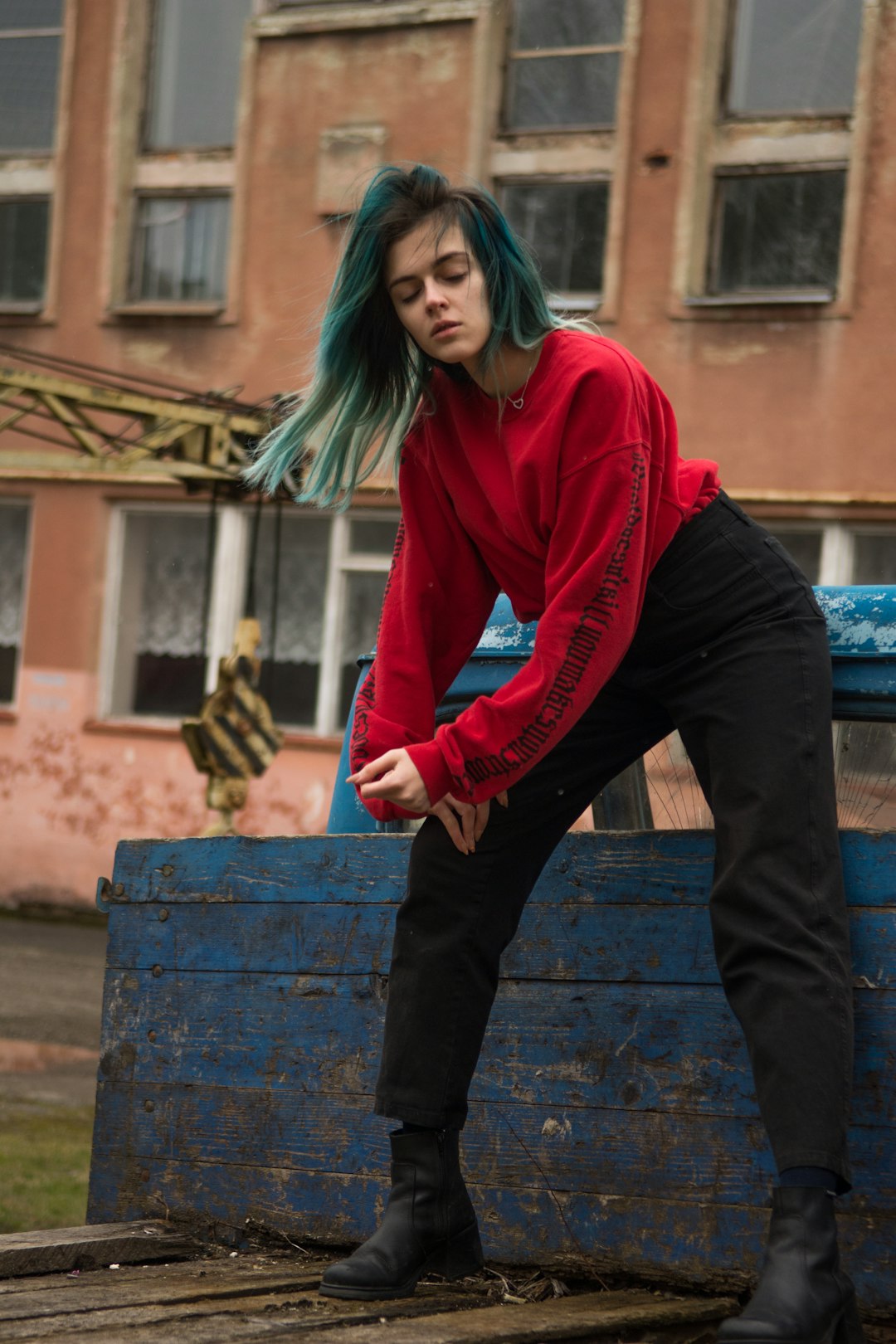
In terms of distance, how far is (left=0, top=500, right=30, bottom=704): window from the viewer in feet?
46.4

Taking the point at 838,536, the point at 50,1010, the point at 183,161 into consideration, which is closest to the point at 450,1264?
the point at 50,1010

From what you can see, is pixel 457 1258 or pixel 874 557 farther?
pixel 874 557

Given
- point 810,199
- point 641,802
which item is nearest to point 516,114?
point 810,199

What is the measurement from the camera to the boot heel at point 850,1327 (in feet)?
7.44

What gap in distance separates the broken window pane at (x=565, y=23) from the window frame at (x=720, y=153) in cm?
78

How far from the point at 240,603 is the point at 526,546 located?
11.1 meters

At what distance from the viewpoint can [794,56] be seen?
11906mm

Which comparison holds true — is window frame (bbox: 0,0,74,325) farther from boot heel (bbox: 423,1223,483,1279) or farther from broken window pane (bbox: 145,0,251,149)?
boot heel (bbox: 423,1223,483,1279)

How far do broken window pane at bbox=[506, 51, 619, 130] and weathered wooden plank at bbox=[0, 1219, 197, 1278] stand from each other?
422 inches

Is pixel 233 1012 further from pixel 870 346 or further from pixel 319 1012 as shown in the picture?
pixel 870 346

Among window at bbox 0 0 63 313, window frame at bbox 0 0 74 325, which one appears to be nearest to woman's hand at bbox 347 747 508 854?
window frame at bbox 0 0 74 325

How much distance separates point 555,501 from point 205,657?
445 inches

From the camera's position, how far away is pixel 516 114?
12.8m

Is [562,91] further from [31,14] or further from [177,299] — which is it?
[31,14]
